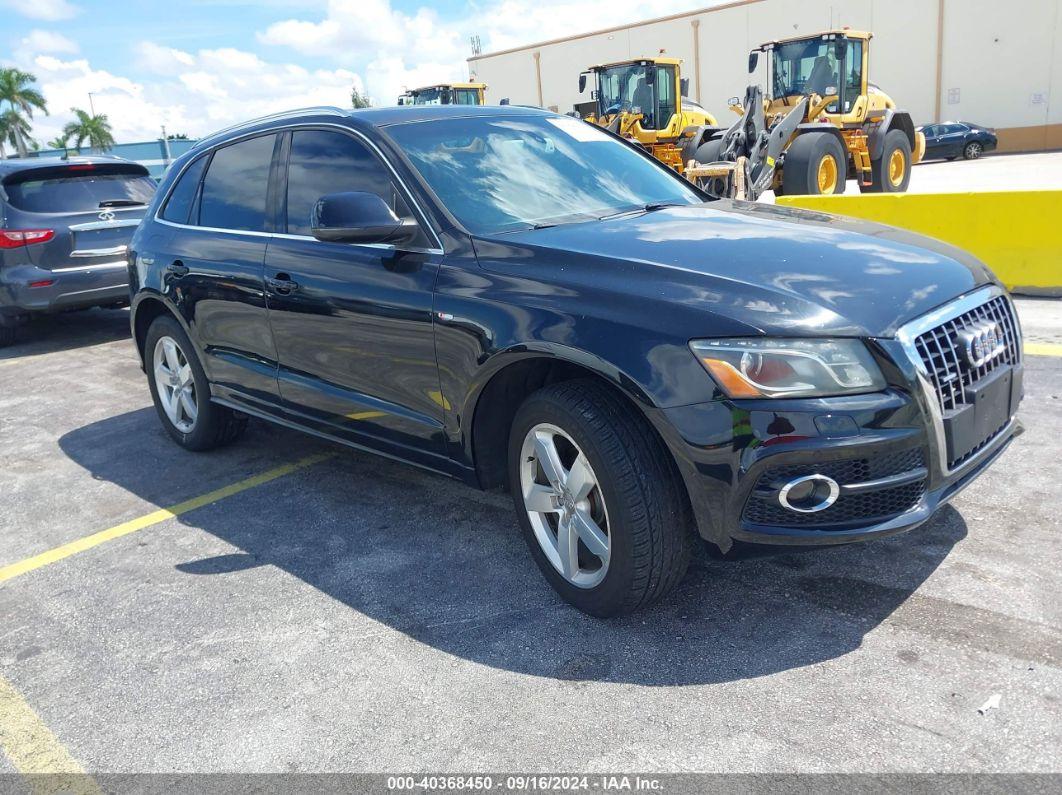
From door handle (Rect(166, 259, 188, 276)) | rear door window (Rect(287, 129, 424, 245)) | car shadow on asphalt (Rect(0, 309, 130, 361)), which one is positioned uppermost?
rear door window (Rect(287, 129, 424, 245))

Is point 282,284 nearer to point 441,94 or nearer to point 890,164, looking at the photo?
point 890,164

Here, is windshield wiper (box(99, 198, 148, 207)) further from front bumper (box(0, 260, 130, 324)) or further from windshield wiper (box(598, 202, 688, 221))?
windshield wiper (box(598, 202, 688, 221))

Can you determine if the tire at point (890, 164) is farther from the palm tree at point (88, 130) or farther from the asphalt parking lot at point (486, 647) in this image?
the palm tree at point (88, 130)

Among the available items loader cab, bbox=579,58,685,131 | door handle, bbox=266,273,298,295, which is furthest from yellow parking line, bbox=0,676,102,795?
loader cab, bbox=579,58,685,131

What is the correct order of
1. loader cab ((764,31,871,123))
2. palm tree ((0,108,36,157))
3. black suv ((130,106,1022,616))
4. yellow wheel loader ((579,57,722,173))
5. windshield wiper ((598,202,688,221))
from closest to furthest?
black suv ((130,106,1022,616)) → windshield wiper ((598,202,688,221)) → loader cab ((764,31,871,123)) → yellow wheel loader ((579,57,722,173)) → palm tree ((0,108,36,157))

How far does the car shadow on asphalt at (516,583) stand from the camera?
290 cm

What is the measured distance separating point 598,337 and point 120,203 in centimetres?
773

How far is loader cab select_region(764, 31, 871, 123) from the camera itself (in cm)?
1711

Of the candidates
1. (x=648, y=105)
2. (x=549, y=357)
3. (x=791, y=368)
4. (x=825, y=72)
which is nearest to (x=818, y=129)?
(x=825, y=72)

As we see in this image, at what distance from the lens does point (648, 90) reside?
779 inches

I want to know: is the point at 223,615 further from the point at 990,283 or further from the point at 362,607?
the point at 990,283

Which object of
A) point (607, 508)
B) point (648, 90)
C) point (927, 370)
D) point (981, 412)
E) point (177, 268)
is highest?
point (648, 90)

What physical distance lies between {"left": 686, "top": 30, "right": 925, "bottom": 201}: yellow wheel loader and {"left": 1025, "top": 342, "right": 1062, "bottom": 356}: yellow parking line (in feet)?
27.9

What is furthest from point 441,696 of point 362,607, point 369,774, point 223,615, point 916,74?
point 916,74
